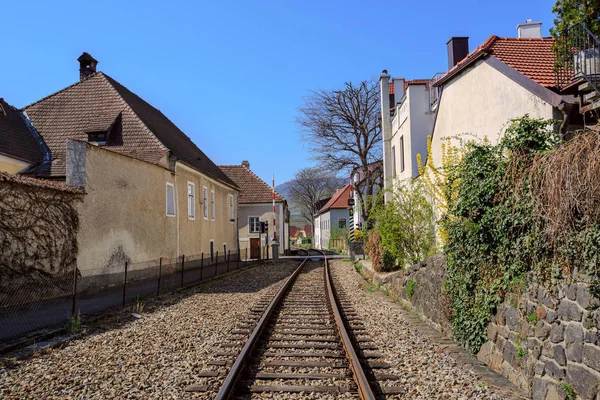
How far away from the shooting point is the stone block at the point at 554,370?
190 inches

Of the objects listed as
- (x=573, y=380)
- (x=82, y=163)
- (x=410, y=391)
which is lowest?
(x=410, y=391)

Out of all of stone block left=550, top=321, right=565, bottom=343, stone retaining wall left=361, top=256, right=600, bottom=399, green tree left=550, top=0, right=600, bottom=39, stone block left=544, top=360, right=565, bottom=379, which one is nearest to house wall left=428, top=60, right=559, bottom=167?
green tree left=550, top=0, right=600, bottom=39

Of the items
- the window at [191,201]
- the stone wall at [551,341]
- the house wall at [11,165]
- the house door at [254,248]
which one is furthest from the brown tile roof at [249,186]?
the stone wall at [551,341]

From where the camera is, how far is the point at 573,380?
465 cm

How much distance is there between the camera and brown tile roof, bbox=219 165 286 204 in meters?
44.0

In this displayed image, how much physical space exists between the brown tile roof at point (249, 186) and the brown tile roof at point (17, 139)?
75.9 feet

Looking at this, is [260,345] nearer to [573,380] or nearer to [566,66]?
[573,380]

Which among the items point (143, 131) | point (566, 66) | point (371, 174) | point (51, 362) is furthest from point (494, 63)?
point (371, 174)

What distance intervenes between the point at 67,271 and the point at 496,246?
37.8 feet

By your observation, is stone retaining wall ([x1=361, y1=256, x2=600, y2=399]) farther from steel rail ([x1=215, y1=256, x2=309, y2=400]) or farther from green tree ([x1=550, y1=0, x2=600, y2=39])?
green tree ([x1=550, y1=0, x2=600, y2=39])

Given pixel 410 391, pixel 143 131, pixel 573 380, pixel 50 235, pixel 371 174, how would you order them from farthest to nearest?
pixel 371 174
pixel 143 131
pixel 50 235
pixel 410 391
pixel 573 380

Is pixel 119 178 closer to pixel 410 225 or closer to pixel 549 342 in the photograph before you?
pixel 410 225

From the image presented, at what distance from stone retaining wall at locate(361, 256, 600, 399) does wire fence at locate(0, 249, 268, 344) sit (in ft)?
24.2

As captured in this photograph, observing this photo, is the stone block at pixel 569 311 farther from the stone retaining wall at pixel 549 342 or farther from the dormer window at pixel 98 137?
the dormer window at pixel 98 137
